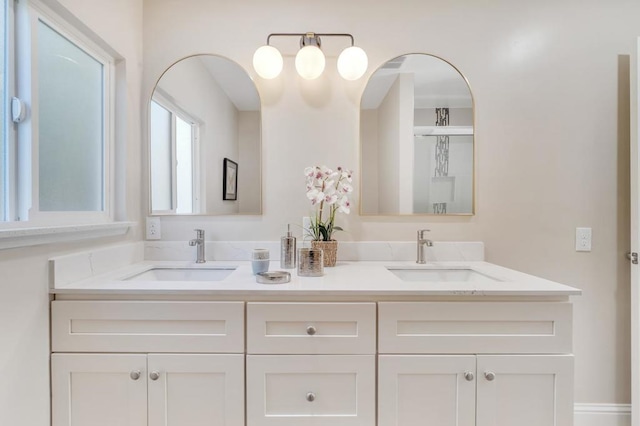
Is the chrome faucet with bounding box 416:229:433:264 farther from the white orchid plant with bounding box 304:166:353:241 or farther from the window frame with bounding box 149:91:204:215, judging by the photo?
the window frame with bounding box 149:91:204:215

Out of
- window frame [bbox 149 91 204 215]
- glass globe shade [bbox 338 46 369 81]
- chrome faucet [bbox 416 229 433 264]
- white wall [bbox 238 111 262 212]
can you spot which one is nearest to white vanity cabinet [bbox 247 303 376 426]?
chrome faucet [bbox 416 229 433 264]

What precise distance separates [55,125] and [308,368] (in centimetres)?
128

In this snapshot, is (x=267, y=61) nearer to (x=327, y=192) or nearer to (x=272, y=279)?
(x=327, y=192)

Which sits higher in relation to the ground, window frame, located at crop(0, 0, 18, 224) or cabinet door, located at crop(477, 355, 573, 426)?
window frame, located at crop(0, 0, 18, 224)

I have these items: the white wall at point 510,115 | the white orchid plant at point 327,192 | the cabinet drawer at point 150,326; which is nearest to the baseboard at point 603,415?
the white wall at point 510,115

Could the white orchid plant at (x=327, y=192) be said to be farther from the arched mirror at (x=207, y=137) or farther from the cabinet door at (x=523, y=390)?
the cabinet door at (x=523, y=390)

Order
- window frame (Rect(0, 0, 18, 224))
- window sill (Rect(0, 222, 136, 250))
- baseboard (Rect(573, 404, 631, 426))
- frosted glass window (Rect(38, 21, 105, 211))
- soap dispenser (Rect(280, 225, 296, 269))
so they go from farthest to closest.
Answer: baseboard (Rect(573, 404, 631, 426)) < soap dispenser (Rect(280, 225, 296, 269)) < frosted glass window (Rect(38, 21, 105, 211)) < window frame (Rect(0, 0, 18, 224)) < window sill (Rect(0, 222, 136, 250))

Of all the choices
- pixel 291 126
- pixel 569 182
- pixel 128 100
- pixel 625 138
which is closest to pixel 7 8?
pixel 128 100

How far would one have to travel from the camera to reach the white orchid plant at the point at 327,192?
1560 mm

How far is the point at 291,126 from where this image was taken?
5.56 feet

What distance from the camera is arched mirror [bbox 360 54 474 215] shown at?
1.66 meters

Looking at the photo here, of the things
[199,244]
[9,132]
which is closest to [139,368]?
[199,244]

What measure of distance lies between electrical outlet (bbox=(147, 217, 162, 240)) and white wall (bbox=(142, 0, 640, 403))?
0.14ft

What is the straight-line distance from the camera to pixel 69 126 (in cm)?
129
